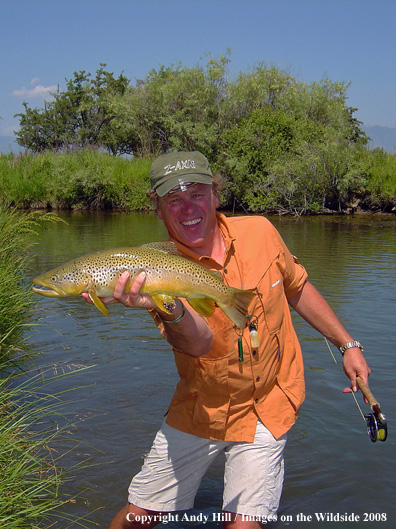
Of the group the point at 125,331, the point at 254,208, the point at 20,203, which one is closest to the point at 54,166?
the point at 20,203

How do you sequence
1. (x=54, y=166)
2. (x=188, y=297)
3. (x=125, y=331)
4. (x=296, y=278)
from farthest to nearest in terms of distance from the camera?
1. (x=54, y=166)
2. (x=125, y=331)
3. (x=296, y=278)
4. (x=188, y=297)

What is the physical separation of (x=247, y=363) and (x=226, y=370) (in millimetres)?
135

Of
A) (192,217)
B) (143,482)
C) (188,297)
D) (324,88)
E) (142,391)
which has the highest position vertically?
(324,88)

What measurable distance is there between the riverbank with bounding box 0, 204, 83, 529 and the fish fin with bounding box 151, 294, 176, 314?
1312mm

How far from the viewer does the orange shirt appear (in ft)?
11.1

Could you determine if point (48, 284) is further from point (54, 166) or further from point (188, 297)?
point (54, 166)

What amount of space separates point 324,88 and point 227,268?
34506 millimetres

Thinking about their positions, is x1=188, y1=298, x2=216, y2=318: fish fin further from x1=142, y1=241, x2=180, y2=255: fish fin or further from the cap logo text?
the cap logo text

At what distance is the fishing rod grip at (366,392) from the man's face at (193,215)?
52.7 inches

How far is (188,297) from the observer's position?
3297 millimetres

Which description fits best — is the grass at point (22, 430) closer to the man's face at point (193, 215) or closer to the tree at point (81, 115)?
the man's face at point (193, 215)

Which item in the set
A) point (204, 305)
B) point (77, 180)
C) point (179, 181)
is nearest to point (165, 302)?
point (204, 305)

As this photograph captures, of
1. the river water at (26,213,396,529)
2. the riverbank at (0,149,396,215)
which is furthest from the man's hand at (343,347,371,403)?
the riverbank at (0,149,396,215)

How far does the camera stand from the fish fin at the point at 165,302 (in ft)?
9.93
